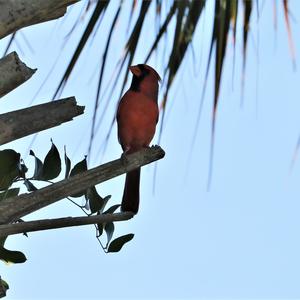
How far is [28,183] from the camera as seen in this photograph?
1780 millimetres

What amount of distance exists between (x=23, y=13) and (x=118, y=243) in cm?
49

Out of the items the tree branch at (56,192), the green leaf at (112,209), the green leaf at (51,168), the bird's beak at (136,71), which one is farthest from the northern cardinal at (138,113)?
the tree branch at (56,192)

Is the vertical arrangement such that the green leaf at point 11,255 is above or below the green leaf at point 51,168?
below

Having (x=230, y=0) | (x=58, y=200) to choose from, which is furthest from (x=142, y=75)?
(x=58, y=200)

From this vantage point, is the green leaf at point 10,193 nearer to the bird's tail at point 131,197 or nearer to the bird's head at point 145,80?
the bird's tail at point 131,197

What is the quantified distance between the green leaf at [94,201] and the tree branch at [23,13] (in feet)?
1.16

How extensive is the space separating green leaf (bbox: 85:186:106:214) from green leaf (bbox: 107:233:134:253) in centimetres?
7

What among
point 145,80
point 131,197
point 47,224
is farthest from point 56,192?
point 145,80

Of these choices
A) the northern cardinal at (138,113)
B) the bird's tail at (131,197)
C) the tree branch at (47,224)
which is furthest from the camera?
the northern cardinal at (138,113)

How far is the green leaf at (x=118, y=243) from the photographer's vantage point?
182 centimetres

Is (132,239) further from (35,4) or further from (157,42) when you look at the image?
(157,42)

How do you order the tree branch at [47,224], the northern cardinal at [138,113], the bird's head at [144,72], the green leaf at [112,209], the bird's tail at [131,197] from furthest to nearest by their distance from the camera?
the bird's head at [144,72]
the northern cardinal at [138,113]
the bird's tail at [131,197]
the green leaf at [112,209]
the tree branch at [47,224]

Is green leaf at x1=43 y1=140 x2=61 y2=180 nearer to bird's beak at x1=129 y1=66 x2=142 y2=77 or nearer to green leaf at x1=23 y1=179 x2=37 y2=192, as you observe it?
green leaf at x1=23 y1=179 x2=37 y2=192

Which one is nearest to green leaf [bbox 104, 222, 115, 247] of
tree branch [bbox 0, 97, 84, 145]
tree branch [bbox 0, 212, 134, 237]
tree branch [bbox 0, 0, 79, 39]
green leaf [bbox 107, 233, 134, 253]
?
green leaf [bbox 107, 233, 134, 253]
